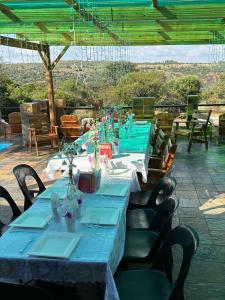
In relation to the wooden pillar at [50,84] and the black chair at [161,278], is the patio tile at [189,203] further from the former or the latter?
the wooden pillar at [50,84]

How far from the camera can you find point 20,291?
1.54 m

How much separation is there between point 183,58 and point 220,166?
3787mm

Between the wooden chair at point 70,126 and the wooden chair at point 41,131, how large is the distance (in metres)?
0.28

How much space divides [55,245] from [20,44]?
658 cm

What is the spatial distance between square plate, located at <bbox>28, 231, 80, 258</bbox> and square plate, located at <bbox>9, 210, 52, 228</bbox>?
0.54 feet

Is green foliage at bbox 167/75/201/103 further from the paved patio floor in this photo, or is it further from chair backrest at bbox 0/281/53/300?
chair backrest at bbox 0/281/53/300

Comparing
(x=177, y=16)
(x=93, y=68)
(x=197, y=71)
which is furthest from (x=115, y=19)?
(x=197, y=71)

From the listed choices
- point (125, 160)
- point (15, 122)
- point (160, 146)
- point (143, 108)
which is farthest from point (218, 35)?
point (15, 122)

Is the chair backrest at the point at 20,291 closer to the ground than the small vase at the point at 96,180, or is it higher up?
closer to the ground

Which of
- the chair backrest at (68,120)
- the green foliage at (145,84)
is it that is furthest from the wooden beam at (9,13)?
the green foliage at (145,84)

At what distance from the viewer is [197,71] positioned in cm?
1612

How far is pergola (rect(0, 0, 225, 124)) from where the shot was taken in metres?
5.05

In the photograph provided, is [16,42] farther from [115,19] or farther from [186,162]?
[186,162]

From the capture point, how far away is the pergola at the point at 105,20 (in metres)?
5.05
